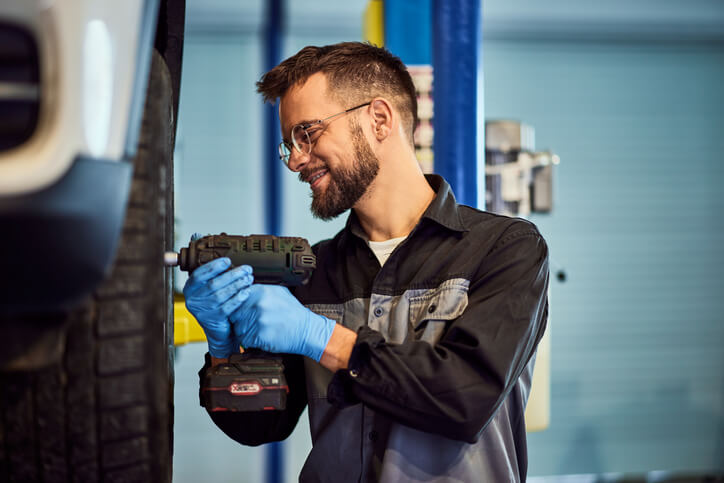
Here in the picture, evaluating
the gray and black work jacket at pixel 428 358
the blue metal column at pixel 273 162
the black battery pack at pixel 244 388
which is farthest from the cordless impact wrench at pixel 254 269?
the blue metal column at pixel 273 162

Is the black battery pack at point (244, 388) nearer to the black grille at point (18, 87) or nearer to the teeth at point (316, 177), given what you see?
the teeth at point (316, 177)

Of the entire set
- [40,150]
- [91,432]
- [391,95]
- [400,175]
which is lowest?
[91,432]

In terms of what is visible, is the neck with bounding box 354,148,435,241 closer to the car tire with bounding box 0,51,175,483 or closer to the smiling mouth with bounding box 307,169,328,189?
the smiling mouth with bounding box 307,169,328,189

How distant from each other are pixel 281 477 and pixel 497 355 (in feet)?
8.74

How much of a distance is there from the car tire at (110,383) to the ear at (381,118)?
0.81 metres

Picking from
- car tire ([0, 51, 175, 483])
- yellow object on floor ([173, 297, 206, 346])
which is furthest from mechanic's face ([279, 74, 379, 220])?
car tire ([0, 51, 175, 483])

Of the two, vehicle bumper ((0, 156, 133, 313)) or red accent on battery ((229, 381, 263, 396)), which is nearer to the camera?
vehicle bumper ((0, 156, 133, 313))

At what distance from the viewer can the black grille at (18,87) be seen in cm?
43

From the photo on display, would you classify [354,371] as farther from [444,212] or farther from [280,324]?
[444,212]

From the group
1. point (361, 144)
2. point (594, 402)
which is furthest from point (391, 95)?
point (594, 402)

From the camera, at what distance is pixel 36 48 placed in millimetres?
431

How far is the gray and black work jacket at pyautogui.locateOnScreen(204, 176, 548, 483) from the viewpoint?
962 mm

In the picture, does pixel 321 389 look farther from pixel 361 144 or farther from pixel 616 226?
pixel 616 226

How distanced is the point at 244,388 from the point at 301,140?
64 cm
